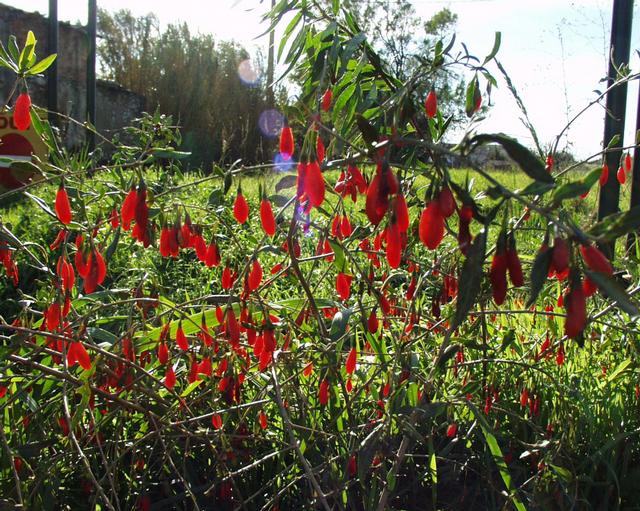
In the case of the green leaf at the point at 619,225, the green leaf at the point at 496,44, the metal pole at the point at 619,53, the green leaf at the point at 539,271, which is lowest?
the green leaf at the point at 539,271

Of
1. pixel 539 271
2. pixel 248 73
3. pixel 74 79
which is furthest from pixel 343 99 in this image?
pixel 248 73

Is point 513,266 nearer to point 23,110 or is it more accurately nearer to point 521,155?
point 521,155

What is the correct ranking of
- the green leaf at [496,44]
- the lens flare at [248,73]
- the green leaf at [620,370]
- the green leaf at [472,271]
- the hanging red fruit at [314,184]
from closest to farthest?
the green leaf at [472,271], the hanging red fruit at [314,184], the green leaf at [496,44], the green leaf at [620,370], the lens flare at [248,73]

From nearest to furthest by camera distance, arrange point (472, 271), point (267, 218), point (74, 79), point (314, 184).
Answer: point (472, 271)
point (314, 184)
point (267, 218)
point (74, 79)

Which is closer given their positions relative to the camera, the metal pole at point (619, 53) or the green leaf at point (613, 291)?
the green leaf at point (613, 291)

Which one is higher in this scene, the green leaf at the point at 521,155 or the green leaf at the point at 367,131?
the green leaf at the point at 367,131

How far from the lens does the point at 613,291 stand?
544 millimetres

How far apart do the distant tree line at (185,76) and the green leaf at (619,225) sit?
13.5 meters

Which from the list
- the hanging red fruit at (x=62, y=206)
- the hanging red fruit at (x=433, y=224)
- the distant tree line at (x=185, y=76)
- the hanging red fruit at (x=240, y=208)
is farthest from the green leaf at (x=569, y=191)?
the distant tree line at (x=185, y=76)

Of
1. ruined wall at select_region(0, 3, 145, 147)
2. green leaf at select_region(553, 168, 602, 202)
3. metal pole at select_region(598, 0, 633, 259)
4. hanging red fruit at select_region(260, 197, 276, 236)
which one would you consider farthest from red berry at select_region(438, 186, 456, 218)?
ruined wall at select_region(0, 3, 145, 147)

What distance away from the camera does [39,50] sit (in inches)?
488

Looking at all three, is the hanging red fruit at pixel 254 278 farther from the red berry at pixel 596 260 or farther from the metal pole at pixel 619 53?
the metal pole at pixel 619 53

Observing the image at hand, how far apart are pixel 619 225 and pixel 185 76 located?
1502cm

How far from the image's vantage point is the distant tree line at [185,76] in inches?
564
